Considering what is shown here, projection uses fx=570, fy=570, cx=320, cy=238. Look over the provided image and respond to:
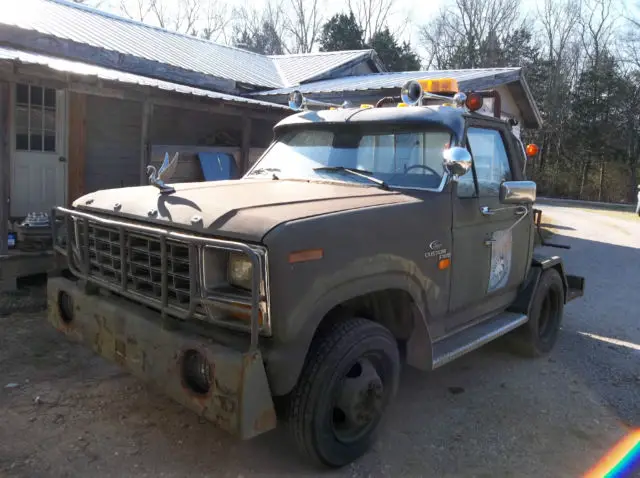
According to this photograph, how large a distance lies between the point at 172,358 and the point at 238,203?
89 centimetres

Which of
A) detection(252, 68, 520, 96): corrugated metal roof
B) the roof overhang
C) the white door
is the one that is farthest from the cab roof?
detection(252, 68, 520, 96): corrugated metal roof

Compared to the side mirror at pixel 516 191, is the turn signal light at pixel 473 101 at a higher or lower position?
higher

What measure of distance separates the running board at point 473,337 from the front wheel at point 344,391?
44cm

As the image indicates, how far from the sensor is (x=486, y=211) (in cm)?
411

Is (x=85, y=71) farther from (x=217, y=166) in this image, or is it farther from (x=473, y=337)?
(x=473, y=337)

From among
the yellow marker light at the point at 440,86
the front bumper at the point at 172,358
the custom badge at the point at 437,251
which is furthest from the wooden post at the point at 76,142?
the custom badge at the point at 437,251

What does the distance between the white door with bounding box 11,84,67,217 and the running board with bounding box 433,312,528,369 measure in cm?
715

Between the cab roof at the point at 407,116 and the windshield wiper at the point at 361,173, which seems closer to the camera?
the windshield wiper at the point at 361,173

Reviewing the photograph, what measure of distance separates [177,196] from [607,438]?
3.16 m

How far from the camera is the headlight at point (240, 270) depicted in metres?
2.80

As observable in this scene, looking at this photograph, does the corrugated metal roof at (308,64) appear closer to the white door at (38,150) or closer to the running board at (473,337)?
the white door at (38,150)

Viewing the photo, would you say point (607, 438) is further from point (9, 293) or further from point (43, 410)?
point (9, 293)

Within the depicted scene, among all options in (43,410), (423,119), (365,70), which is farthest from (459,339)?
(365,70)

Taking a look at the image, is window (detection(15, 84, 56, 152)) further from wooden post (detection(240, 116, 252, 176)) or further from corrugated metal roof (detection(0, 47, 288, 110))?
wooden post (detection(240, 116, 252, 176))
